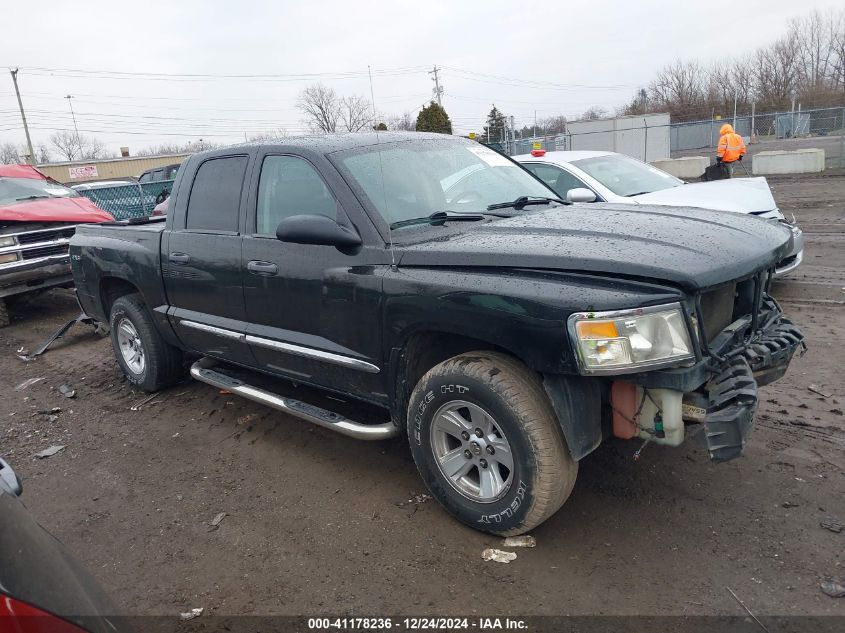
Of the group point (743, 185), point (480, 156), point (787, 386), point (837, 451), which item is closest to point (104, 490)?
point (480, 156)

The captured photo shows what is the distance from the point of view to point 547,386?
9.20 feet

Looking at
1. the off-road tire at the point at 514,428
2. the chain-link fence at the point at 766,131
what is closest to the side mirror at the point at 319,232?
the off-road tire at the point at 514,428

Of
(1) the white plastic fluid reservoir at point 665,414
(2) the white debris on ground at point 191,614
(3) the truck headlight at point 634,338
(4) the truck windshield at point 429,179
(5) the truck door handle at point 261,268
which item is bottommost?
(2) the white debris on ground at point 191,614

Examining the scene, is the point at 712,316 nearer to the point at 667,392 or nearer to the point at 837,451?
the point at 667,392

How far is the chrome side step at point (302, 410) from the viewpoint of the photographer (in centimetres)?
352

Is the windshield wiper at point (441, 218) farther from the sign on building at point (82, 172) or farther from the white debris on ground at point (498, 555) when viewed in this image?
the sign on building at point (82, 172)

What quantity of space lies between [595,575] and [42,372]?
604 centimetres

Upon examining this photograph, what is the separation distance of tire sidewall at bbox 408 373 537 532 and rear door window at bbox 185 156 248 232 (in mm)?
1891

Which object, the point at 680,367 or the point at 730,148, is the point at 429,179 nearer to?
the point at 680,367

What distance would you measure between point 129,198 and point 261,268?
15.4 m

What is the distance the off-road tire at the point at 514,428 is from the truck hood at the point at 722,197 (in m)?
4.40

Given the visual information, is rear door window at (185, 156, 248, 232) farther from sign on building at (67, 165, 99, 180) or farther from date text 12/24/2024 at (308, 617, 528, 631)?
sign on building at (67, 165, 99, 180)

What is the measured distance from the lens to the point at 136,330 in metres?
5.41

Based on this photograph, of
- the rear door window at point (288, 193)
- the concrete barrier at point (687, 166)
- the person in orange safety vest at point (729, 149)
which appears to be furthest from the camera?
the concrete barrier at point (687, 166)
